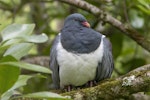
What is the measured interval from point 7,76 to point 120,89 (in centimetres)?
79

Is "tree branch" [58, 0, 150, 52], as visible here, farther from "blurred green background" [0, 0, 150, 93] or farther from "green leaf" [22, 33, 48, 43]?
"green leaf" [22, 33, 48, 43]

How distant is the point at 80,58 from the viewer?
3.48m

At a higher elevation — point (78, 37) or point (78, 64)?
point (78, 37)

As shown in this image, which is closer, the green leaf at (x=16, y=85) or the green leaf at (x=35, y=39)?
the green leaf at (x=35, y=39)

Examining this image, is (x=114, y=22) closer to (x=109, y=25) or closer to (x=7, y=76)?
(x=109, y=25)

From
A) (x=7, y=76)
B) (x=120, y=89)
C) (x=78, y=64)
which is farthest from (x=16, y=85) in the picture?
(x=78, y=64)

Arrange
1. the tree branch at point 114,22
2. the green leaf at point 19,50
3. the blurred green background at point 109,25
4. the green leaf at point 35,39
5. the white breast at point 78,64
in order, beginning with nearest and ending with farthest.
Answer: the green leaf at point 35,39 < the green leaf at point 19,50 < the white breast at point 78,64 < the tree branch at point 114,22 < the blurred green background at point 109,25

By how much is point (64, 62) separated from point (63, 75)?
0.17 meters

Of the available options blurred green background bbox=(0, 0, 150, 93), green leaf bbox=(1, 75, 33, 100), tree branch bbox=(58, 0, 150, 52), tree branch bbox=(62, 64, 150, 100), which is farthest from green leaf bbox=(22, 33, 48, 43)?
blurred green background bbox=(0, 0, 150, 93)

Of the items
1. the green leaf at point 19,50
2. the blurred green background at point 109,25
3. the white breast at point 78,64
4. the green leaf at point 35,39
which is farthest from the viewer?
the blurred green background at point 109,25

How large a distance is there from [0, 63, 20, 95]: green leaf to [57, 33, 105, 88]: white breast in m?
1.40

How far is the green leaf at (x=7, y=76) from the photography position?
207 centimetres

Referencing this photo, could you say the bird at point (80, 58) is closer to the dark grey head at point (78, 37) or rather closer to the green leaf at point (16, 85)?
the dark grey head at point (78, 37)

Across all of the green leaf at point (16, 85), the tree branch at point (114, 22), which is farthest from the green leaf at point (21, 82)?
the tree branch at point (114, 22)
